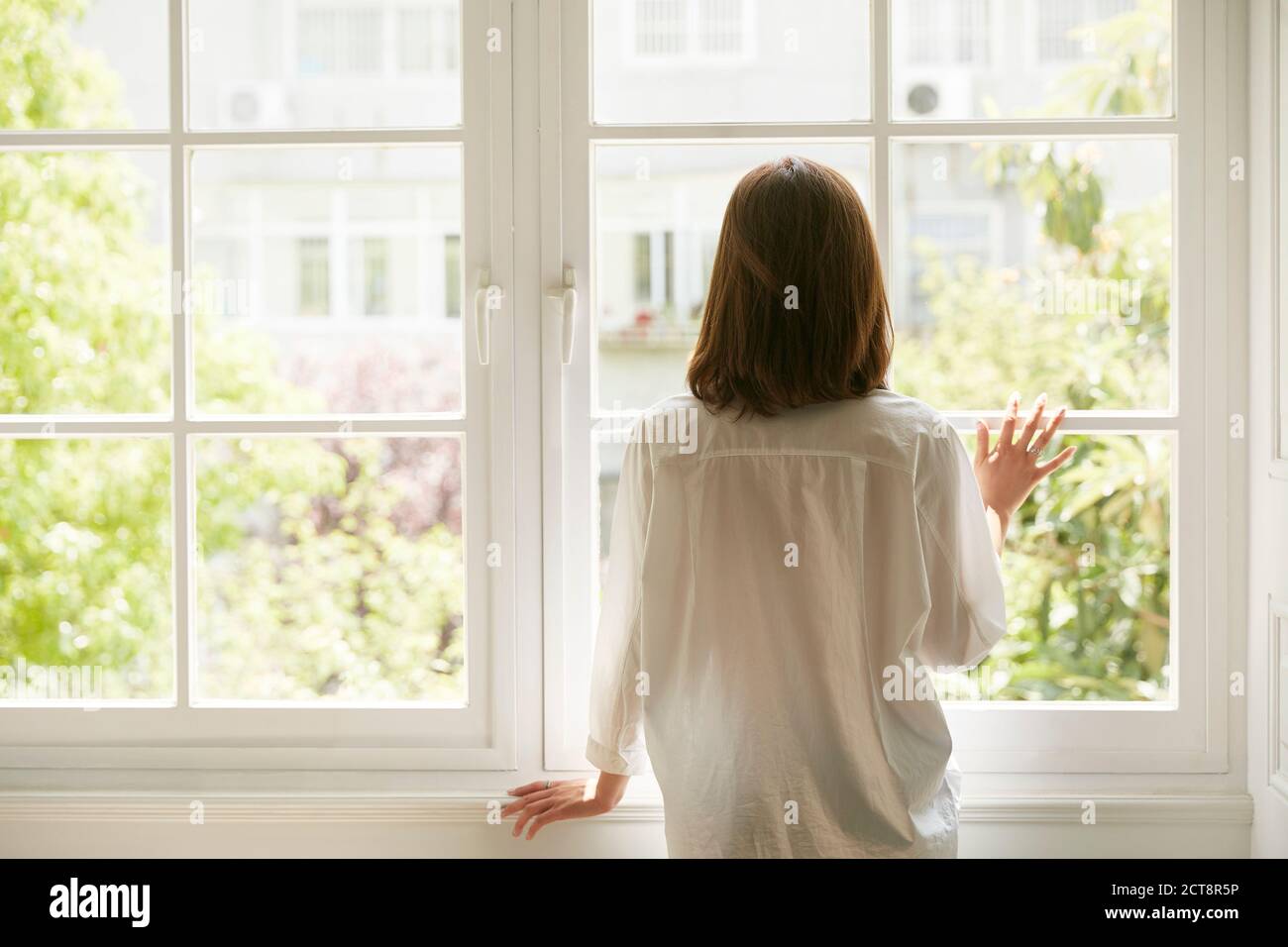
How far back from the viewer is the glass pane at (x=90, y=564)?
102 inches

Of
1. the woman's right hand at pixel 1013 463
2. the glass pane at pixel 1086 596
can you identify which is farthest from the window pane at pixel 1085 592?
the woman's right hand at pixel 1013 463

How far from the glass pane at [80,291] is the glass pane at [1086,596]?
7.37 ft

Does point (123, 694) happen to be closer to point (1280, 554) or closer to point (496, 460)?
point (496, 460)

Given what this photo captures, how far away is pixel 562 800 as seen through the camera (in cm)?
142

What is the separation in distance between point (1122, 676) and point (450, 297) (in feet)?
9.34

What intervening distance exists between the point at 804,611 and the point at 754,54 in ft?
3.02

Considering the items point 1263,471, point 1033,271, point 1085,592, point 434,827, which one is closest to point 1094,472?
point 1085,592

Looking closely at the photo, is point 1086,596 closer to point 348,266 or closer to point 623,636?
point 623,636

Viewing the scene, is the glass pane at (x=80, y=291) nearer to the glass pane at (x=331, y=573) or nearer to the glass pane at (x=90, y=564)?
the glass pane at (x=90, y=564)

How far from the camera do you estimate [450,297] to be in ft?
14.1

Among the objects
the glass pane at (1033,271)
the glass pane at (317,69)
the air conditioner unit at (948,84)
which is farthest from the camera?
the glass pane at (317,69)
